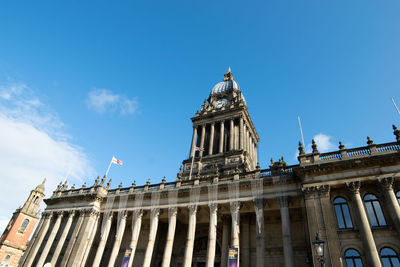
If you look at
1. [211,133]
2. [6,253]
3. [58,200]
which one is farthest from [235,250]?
[6,253]

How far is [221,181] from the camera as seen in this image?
29.0 meters

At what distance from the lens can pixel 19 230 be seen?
67312 millimetres

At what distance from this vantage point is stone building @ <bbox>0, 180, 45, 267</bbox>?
208ft

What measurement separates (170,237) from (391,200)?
21469 millimetres

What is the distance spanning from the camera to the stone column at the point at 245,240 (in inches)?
1051

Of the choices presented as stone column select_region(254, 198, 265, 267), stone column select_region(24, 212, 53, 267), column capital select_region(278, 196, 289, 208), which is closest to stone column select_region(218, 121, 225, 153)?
stone column select_region(254, 198, 265, 267)

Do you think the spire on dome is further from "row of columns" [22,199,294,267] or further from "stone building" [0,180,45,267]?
"stone building" [0,180,45,267]

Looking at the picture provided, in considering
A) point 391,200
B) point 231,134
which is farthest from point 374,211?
point 231,134

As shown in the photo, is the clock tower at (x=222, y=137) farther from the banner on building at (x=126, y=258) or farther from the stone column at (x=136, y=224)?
the banner on building at (x=126, y=258)

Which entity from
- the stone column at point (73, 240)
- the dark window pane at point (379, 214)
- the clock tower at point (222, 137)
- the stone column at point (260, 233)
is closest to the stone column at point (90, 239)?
the stone column at point (73, 240)

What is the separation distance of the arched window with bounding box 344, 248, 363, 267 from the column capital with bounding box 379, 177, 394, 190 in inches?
240

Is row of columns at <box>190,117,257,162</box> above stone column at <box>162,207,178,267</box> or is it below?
above

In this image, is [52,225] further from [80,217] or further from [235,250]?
[235,250]

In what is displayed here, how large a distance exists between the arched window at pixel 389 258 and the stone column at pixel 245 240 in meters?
12.5
